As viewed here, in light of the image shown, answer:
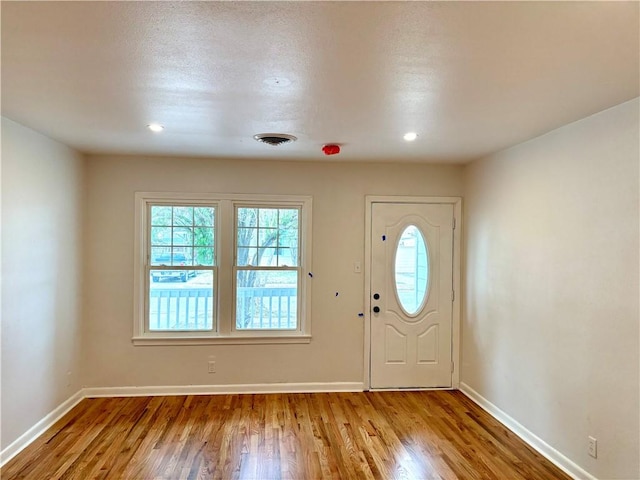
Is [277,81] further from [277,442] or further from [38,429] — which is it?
[38,429]

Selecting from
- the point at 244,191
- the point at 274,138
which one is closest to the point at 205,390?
the point at 244,191

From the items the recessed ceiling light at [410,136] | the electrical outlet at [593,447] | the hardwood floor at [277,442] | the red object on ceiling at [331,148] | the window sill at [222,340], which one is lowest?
the hardwood floor at [277,442]

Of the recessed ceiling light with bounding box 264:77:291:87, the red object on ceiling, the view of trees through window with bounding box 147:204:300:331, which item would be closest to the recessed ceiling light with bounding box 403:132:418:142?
the red object on ceiling

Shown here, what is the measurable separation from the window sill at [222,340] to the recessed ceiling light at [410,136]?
218 centimetres

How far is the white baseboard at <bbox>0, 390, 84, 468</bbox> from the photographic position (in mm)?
2717

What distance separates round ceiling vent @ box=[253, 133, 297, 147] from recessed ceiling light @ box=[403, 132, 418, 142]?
86cm

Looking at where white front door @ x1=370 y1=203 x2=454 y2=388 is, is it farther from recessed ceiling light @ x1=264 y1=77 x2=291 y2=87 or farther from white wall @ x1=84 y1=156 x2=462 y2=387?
recessed ceiling light @ x1=264 y1=77 x2=291 y2=87

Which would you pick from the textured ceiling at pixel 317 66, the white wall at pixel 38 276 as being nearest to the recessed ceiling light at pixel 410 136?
the textured ceiling at pixel 317 66

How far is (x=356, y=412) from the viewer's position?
3.57 metres

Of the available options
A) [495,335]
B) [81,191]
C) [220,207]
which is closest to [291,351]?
[220,207]

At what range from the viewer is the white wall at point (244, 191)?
12.6 ft

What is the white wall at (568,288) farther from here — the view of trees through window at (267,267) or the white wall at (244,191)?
the view of trees through window at (267,267)

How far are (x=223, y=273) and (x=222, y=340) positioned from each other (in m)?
0.67

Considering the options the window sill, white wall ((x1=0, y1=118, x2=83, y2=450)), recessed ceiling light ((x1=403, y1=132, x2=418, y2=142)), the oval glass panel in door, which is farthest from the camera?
the oval glass panel in door
